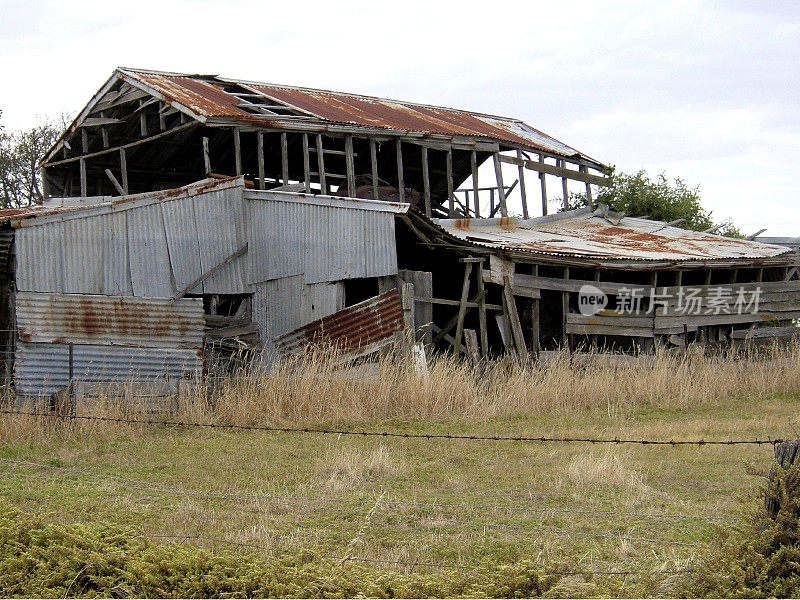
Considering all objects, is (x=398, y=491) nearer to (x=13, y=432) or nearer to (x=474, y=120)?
(x=13, y=432)

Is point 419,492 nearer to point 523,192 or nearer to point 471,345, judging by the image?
point 471,345

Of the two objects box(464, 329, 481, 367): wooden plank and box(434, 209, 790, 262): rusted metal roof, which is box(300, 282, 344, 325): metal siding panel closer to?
box(464, 329, 481, 367): wooden plank

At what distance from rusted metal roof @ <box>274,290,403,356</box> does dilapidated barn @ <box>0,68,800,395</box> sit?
25 millimetres

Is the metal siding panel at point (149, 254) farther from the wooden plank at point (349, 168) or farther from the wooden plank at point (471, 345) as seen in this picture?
the wooden plank at point (349, 168)

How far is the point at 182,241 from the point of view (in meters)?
14.7

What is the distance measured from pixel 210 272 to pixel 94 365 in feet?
9.26

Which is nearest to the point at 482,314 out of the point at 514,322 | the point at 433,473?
the point at 514,322

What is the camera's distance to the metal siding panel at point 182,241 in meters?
14.5

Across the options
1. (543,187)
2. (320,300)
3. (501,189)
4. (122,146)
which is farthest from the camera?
(543,187)

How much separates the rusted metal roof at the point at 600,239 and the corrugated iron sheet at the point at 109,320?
5767 millimetres

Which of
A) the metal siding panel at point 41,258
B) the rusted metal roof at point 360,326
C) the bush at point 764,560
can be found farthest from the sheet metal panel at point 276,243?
the bush at point 764,560

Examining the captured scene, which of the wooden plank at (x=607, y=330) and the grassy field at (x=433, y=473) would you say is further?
the wooden plank at (x=607, y=330)

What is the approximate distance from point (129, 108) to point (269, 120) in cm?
372

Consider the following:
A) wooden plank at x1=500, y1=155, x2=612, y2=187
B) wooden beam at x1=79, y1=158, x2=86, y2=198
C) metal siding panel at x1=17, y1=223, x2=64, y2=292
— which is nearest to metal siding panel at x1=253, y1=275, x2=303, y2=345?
metal siding panel at x1=17, y1=223, x2=64, y2=292
